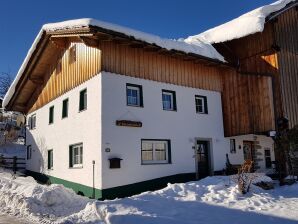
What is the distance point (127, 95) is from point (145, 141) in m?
2.15

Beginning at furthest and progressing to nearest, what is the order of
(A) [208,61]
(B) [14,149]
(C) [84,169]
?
(B) [14,149], (A) [208,61], (C) [84,169]

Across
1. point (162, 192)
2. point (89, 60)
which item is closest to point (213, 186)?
point (162, 192)

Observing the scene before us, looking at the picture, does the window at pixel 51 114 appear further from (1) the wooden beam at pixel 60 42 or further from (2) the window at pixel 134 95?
(2) the window at pixel 134 95

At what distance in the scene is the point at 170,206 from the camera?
10.7m

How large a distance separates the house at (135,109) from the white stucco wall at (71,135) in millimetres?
47

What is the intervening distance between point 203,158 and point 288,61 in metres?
6.48

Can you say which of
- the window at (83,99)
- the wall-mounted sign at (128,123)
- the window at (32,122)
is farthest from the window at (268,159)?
the window at (32,122)

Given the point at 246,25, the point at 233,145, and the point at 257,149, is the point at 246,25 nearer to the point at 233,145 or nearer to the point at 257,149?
the point at 233,145

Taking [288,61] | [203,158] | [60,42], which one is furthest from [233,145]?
[60,42]

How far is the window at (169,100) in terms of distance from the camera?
643 inches

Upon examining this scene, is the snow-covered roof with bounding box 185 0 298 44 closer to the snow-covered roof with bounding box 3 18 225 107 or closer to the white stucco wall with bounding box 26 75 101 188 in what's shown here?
the snow-covered roof with bounding box 3 18 225 107

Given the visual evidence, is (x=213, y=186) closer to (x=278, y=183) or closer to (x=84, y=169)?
(x=278, y=183)

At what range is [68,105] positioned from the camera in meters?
17.2

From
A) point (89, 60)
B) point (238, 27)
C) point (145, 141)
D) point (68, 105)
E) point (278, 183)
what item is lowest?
→ point (278, 183)
